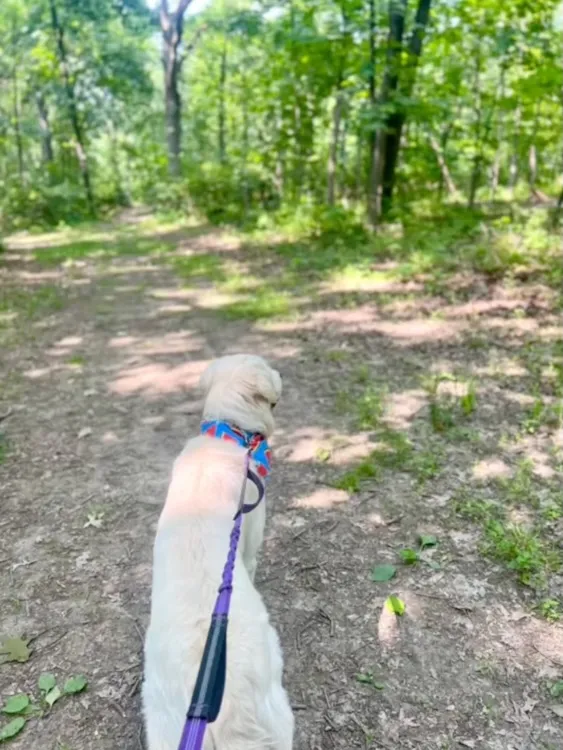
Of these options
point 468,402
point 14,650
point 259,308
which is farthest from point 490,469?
point 259,308

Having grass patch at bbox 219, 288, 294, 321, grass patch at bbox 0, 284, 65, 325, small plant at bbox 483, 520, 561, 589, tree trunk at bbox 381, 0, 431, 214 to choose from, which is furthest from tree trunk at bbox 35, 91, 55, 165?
small plant at bbox 483, 520, 561, 589

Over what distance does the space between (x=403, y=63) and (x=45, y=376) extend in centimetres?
861

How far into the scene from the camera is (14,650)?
9.53 feet

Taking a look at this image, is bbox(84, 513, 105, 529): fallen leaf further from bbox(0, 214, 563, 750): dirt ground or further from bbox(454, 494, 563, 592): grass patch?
bbox(454, 494, 563, 592): grass patch

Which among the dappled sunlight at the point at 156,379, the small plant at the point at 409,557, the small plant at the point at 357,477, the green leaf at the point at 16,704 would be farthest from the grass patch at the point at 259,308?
the green leaf at the point at 16,704

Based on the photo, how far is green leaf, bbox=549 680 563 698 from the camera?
262cm

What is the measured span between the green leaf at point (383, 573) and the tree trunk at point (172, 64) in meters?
17.7

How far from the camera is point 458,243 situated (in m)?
10.1

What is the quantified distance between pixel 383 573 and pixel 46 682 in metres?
1.80

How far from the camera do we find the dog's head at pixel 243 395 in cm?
293

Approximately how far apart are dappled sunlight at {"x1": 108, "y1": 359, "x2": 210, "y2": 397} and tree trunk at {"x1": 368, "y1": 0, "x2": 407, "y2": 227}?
6005mm

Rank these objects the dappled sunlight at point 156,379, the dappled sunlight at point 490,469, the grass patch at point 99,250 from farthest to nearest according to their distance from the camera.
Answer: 1. the grass patch at point 99,250
2. the dappled sunlight at point 156,379
3. the dappled sunlight at point 490,469

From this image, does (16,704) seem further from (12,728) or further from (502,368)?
(502,368)

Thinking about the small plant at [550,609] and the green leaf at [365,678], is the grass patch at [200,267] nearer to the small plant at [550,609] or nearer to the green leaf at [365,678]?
the small plant at [550,609]
